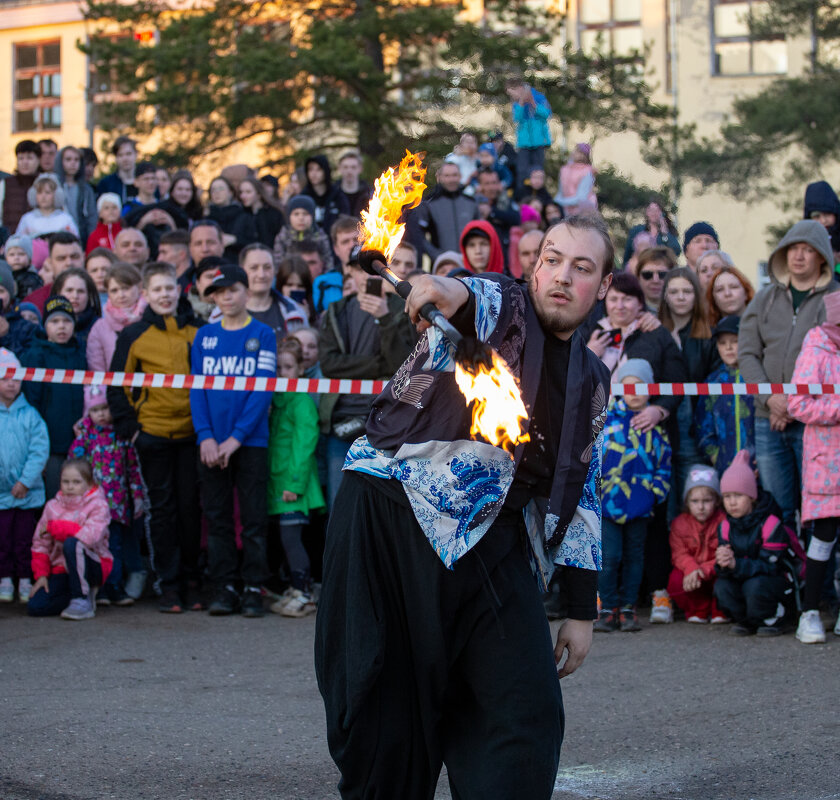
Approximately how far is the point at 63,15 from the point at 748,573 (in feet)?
115

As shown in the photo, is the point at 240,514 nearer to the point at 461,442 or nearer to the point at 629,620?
the point at 629,620

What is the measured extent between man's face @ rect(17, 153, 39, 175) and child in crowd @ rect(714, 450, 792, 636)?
308 inches

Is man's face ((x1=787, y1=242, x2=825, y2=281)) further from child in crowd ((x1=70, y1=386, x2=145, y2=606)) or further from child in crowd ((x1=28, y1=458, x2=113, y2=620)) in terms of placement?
child in crowd ((x1=28, y1=458, x2=113, y2=620))

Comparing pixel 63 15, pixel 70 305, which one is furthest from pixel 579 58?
→ pixel 63 15

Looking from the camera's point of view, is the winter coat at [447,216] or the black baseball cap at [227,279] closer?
the black baseball cap at [227,279]

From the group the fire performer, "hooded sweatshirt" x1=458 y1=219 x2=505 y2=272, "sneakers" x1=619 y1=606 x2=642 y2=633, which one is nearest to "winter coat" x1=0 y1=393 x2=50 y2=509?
"hooded sweatshirt" x1=458 y1=219 x2=505 y2=272

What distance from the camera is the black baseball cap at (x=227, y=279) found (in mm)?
8391

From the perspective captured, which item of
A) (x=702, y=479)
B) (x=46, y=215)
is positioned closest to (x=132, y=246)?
(x=46, y=215)

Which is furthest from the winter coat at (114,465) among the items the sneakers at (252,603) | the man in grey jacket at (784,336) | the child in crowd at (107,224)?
the man in grey jacket at (784,336)

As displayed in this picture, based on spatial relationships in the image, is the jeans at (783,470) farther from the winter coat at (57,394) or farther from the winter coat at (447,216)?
the winter coat at (447,216)

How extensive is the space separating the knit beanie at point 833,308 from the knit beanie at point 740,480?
1004mm

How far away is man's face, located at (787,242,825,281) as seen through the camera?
26.2 feet

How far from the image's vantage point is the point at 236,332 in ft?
27.9

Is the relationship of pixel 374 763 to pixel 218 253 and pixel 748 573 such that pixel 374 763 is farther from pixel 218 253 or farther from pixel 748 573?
pixel 218 253
